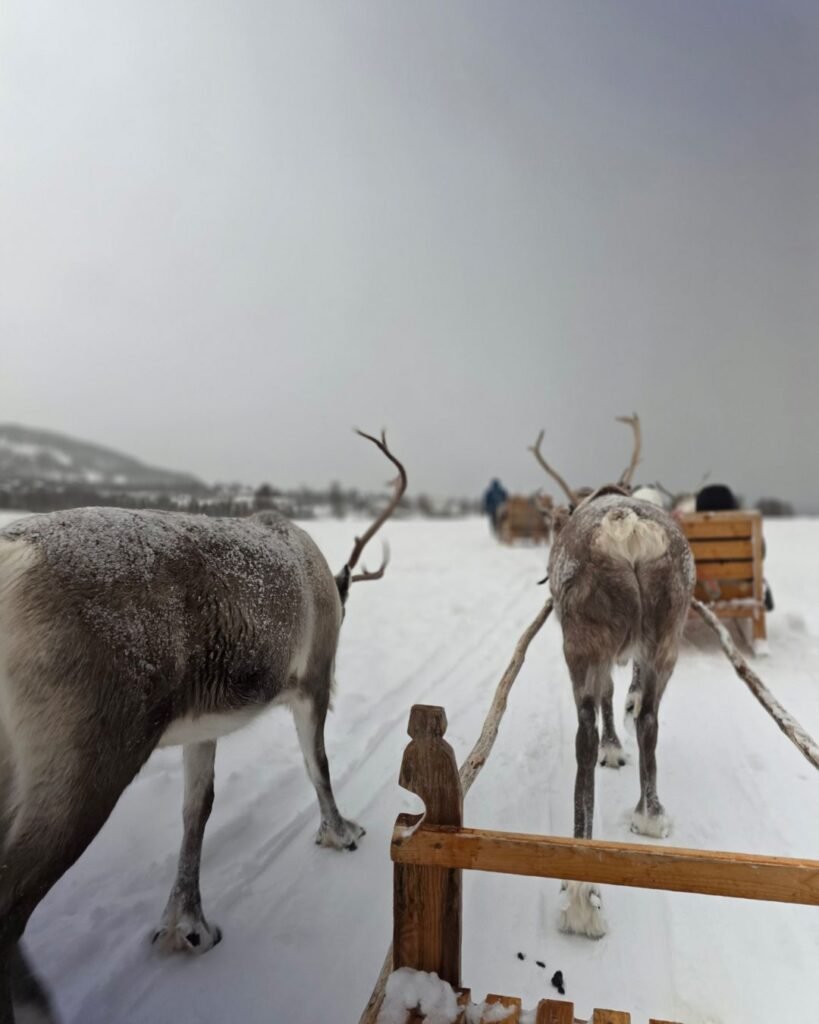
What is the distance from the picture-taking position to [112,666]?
5.08 feet

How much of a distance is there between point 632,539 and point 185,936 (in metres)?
2.30

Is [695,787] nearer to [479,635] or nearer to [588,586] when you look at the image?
[588,586]

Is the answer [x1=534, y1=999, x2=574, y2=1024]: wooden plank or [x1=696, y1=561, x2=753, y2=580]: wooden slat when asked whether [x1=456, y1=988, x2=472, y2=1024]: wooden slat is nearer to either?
[x1=534, y1=999, x2=574, y2=1024]: wooden plank

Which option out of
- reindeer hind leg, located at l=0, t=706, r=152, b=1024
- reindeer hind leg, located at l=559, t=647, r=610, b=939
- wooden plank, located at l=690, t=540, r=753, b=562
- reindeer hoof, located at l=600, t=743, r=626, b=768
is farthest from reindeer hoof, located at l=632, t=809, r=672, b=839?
wooden plank, located at l=690, t=540, r=753, b=562

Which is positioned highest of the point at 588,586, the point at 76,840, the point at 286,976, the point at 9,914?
the point at 588,586

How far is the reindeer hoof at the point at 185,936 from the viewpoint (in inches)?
85.9

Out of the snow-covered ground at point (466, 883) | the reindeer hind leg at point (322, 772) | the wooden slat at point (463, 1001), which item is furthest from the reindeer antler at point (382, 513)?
the wooden slat at point (463, 1001)

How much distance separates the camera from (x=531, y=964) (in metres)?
2.12

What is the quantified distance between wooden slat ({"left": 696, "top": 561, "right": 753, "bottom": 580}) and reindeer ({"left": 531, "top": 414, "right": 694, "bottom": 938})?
3.24 m

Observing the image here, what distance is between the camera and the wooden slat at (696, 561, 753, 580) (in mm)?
5652

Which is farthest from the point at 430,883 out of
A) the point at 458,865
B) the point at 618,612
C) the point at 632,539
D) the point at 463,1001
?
the point at 632,539

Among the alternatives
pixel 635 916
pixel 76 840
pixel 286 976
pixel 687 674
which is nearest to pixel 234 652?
pixel 76 840

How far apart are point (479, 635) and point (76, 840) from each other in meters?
5.84

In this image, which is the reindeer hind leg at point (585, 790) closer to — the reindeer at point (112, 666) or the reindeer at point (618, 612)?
the reindeer at point (618, 612)
